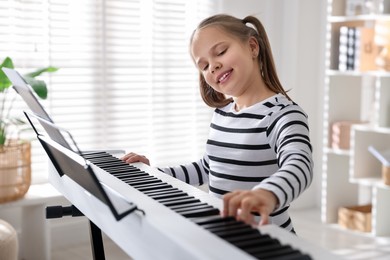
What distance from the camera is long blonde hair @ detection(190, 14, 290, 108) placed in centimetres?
161

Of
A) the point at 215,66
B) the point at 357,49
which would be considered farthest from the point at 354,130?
Answer: the point at 215,66

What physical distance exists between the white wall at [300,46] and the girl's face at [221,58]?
2609mm

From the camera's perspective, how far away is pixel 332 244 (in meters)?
3.42

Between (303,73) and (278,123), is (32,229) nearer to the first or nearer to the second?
(278,123)

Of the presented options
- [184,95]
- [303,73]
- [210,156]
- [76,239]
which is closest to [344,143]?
[303,73]

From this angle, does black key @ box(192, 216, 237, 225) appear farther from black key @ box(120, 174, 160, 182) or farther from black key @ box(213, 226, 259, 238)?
black key @ box(120, 174, 160, 182)

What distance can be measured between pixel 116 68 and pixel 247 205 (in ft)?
9.10

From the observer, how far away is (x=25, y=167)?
291 cm

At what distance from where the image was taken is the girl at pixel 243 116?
1498 millimetres

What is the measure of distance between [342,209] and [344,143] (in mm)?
446

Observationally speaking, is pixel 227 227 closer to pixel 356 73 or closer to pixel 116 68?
pixel 116 68

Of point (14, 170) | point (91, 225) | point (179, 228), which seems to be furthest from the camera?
point (14, 170)

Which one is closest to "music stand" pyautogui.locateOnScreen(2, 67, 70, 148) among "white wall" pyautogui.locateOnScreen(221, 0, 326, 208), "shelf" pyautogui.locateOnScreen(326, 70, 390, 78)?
"shelf" pyautogui.locateOnScreen(326, 70, 390, 78)

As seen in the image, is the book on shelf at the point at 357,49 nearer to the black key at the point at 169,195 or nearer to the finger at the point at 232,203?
the black key at the point at 169,195
